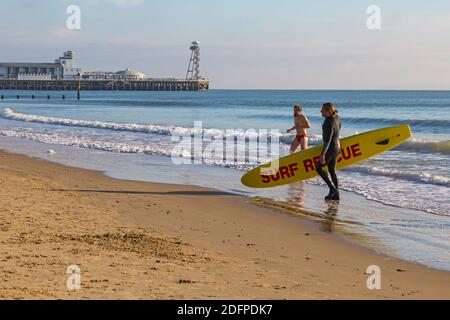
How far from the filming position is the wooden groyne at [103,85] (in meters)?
140

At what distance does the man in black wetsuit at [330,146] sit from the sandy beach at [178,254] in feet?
4.60

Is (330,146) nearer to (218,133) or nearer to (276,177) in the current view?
(276,177)

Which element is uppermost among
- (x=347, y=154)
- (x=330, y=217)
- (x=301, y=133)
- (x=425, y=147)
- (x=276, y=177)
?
(x=301, y=133)

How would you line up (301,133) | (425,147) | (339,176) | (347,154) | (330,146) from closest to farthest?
(330,146) < (347,154) < (301,133) < (339,176) < (425,147)

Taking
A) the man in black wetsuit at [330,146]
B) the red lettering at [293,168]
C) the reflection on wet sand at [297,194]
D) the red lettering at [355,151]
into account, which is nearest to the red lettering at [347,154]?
the red lettering at [355,151]

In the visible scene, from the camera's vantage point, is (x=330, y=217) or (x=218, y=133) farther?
(x=218, y=133)

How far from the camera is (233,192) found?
43.4 ft

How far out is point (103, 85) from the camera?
477 ft

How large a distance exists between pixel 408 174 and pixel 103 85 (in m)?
134

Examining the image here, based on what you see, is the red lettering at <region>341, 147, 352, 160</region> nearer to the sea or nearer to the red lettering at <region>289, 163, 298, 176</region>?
the sea

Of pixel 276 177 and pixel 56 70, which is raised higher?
pixel 56 70

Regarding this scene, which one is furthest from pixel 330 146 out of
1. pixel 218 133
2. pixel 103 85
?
pixel 103 85

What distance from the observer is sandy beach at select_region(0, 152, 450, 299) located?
630 centimetres

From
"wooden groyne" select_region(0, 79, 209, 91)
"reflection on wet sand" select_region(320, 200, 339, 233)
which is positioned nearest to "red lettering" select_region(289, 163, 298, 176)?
"reflection on wet sand" select_region(320, 200, 339, 233)
